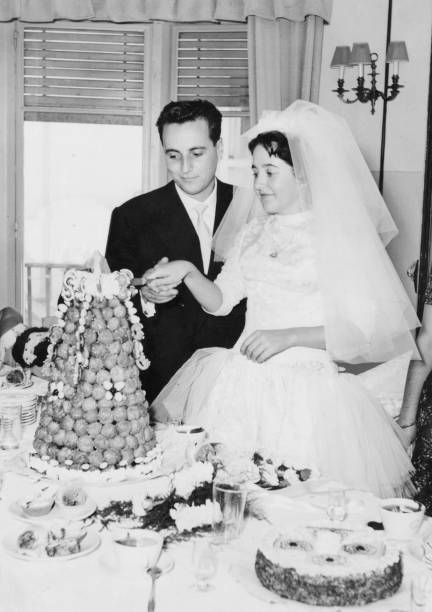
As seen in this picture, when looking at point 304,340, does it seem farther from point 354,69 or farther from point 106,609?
point 354,69

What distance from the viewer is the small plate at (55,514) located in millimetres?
1525

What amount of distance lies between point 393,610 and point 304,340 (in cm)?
104

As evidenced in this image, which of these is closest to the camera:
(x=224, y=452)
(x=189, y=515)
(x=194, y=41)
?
(x=189, y=515)

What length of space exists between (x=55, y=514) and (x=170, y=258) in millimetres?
1454

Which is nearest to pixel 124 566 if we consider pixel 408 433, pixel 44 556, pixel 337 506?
pixel 44 556

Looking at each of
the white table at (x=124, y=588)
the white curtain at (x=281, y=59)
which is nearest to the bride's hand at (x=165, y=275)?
the white table at (x=124, y=588)

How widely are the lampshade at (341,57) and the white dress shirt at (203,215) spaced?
2.32m

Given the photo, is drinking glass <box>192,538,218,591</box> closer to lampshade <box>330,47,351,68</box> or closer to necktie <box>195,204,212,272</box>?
necktie <box>195,204,212,272</box>

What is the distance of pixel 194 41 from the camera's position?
17.0 feet

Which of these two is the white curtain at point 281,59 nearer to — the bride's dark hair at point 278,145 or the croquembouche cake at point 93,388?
the bride's dark hair at point 278,145

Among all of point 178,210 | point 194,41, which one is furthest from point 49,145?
point 178,210

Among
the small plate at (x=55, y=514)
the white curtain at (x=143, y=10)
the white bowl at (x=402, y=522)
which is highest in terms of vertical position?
the white curtain at (x=143, y=10)

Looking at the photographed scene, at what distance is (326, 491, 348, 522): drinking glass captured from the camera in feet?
5.02

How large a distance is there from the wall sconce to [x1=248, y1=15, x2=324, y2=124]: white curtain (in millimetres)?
201
